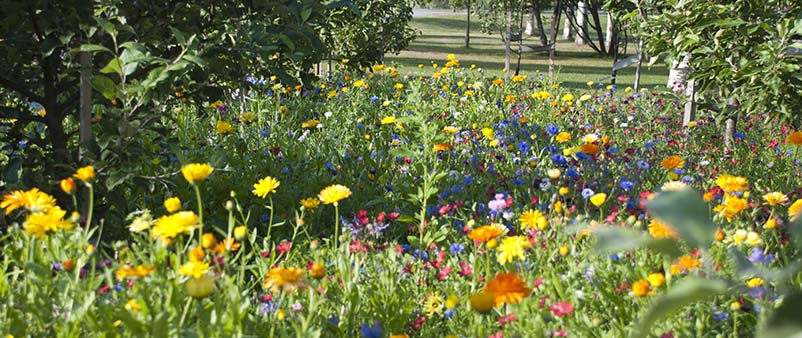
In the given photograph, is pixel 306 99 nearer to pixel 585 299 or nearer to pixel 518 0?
pixel 585 299

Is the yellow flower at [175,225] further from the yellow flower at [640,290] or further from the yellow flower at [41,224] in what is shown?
the yellow flower at [640,290]

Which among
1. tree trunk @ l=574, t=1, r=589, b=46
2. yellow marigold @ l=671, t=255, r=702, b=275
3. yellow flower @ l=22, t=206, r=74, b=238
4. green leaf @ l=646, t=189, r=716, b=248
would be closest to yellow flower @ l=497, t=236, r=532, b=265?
yellow marigold @ l=671, t=255, r=702, b=275

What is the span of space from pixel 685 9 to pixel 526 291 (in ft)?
10.8

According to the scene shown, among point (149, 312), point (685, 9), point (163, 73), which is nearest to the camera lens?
point (149, 312)

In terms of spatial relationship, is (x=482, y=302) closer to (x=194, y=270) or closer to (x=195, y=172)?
(x=194, y=270)

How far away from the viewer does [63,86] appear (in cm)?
301

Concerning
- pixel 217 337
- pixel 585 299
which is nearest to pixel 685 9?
pixel 585 299

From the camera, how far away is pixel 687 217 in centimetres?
49

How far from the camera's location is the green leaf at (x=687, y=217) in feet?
1.59

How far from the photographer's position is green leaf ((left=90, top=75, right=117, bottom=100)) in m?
2.39

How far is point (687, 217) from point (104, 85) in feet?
7.29

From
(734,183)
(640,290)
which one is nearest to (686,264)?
(640,290)

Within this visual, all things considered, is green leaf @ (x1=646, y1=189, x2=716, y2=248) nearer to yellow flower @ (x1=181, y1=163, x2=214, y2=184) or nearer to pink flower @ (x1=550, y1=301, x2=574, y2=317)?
pink flower @ (x1=550, y1=301, x2=574, y2=317)

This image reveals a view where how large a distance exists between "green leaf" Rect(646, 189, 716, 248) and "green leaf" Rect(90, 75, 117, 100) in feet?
7.15
